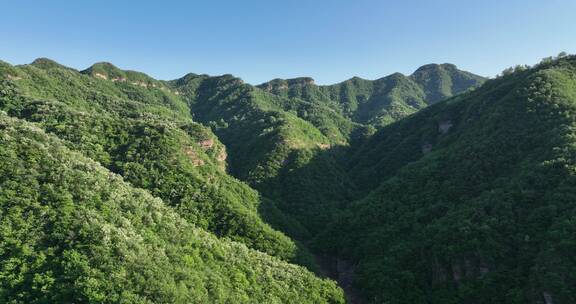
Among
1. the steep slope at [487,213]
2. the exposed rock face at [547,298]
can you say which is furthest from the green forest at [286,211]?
the steep slope at [487,213]

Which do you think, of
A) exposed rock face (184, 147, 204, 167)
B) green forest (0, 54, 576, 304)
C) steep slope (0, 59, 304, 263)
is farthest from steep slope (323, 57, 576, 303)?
exposed rock face (184, 147, 204, 167)

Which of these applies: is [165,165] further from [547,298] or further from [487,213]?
[547,298]

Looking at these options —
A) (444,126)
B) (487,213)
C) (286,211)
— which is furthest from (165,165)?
(444,126)

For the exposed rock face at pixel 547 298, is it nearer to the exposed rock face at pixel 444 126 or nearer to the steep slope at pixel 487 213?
the steep slope at pixel 487 213

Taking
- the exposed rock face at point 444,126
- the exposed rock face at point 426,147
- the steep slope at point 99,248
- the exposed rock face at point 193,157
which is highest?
the exposed rock face at point 444,126

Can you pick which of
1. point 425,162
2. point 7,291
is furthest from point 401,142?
point 7,291

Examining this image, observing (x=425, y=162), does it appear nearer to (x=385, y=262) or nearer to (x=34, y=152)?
(x=385, y=262)

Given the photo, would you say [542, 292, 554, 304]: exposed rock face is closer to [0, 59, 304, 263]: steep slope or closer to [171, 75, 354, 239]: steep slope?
[0, 59, 304, 263]: steep slope
